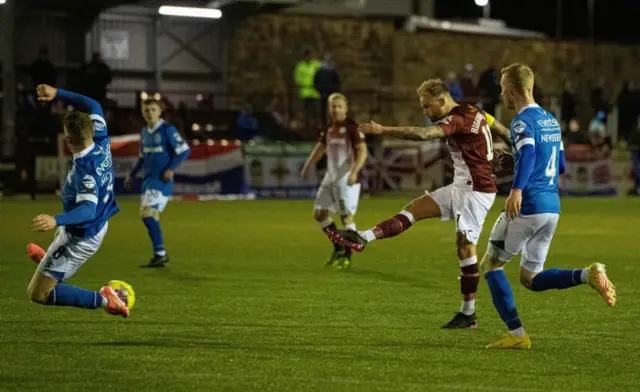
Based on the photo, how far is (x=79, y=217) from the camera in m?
8.89

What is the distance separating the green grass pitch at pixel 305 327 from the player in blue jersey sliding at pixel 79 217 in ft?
1.11

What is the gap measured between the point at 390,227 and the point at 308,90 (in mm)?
23421

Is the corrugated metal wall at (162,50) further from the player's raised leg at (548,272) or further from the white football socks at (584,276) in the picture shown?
the white football socks at (584,276)

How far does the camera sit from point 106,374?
7.93 m

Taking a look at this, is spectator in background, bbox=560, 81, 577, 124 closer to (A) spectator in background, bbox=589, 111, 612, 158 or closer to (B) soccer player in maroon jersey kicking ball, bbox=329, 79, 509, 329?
(A) spectator in background, bbox=589, 111, 612, 158

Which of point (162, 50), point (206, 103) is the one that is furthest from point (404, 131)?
point (162, 50)

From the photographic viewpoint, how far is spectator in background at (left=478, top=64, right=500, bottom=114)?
109ft

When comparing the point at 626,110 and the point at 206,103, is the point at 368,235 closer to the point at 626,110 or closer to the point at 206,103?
the point at 206,103

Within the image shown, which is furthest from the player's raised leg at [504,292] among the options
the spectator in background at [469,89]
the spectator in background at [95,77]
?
the spectator in background at [469,89]

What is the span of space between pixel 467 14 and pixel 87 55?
96.5 feet

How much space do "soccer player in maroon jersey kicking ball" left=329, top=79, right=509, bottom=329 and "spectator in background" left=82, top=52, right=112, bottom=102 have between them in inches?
803

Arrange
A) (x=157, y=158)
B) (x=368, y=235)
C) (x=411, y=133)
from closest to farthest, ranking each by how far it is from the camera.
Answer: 1. (x=411, y=133)
2. (x=368, y=235)
3. (x=157, y=158)

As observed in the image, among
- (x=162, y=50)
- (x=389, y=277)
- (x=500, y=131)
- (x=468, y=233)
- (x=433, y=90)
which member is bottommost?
(x=389, y=277)

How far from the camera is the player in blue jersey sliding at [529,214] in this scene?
8.68 metres
